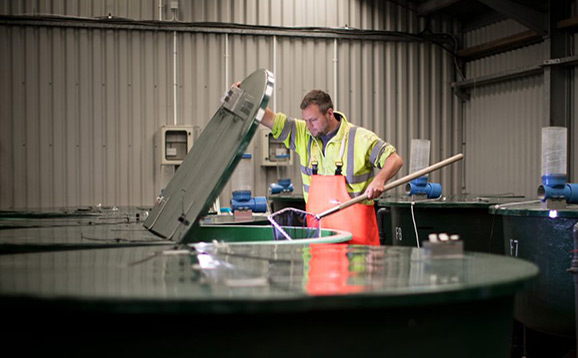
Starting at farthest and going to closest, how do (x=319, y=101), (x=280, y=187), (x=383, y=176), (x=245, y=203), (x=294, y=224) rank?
(x=280, y=187)
(x=245, y=203)
(x=319, y=101)
(x=383, y=176)
(x=294, y=224)

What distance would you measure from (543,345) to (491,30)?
5.64 meters

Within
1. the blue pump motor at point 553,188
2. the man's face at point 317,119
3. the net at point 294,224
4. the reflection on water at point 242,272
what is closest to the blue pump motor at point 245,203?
the man's face at point 317,119

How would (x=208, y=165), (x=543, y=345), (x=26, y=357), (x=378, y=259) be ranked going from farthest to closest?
(x=543, y=345) < (x=208, y=165) < (x=378, y=259) < (x=26, y=357)

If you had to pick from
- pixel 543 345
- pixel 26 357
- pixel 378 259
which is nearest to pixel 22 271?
pixel 26 357

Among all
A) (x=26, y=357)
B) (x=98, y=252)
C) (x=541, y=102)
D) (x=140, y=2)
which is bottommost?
(x=26, y=357)

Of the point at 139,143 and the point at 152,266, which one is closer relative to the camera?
the point at 152,266

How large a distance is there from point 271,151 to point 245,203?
4.47 meters

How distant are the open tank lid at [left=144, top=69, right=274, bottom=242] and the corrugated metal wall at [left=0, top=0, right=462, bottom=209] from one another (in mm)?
5656

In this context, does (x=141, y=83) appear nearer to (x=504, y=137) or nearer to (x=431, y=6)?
(x=431, y=6)

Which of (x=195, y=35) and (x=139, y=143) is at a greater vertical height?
(x=195, y=35)

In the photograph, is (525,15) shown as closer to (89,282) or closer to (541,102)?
(541,102)

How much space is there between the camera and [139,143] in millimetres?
8109

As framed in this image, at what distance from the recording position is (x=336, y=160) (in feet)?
11.9

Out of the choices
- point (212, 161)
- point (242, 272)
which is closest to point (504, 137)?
point (212, 161)
